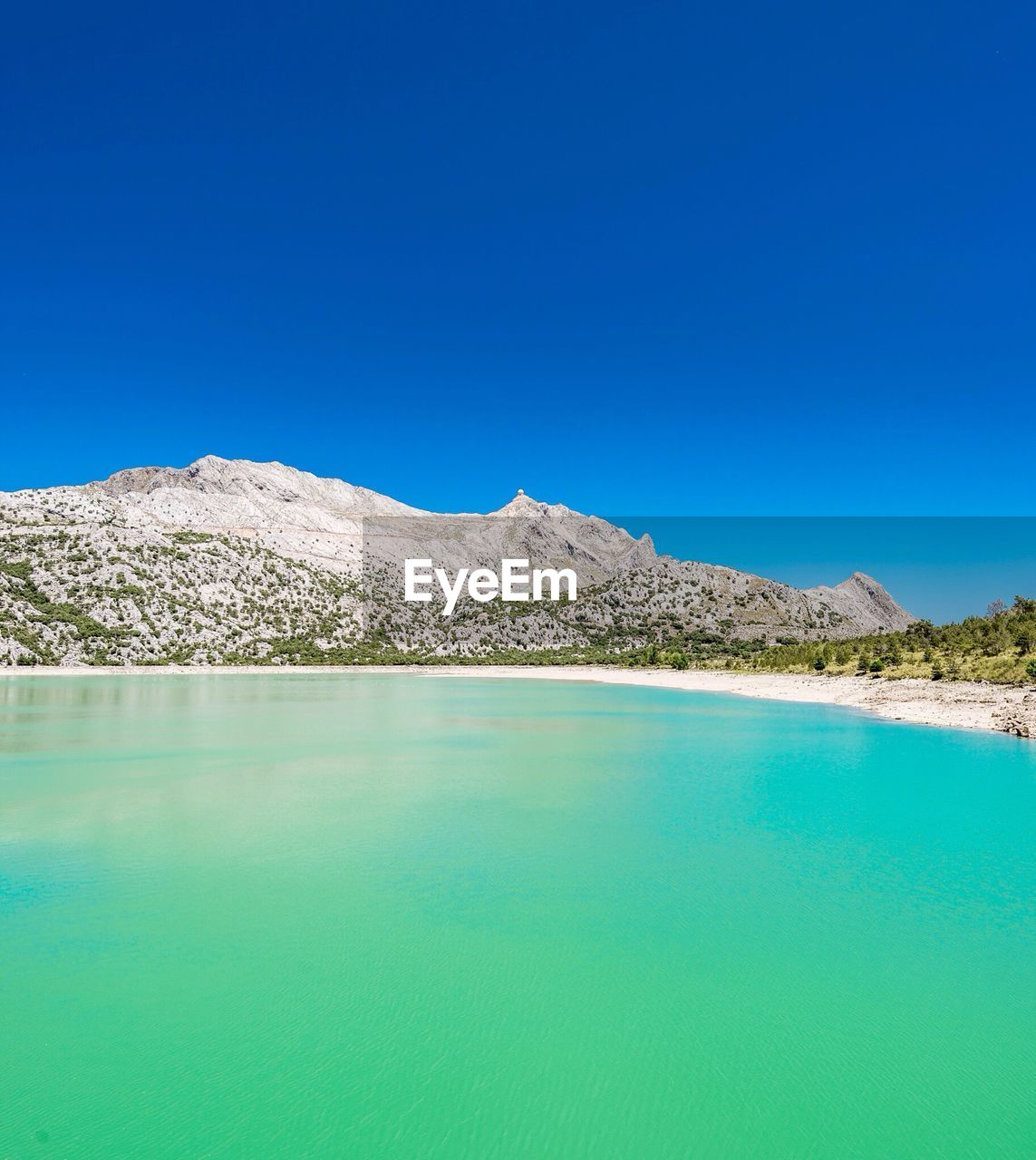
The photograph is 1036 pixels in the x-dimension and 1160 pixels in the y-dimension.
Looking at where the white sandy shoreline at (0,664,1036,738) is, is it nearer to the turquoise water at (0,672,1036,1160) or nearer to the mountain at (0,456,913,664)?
the mountain at (0,456,913,664)

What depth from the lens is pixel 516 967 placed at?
22.5 feet

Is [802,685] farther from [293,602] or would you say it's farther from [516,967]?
[293,602]

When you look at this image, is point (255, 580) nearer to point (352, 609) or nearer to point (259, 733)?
point (352, 609)

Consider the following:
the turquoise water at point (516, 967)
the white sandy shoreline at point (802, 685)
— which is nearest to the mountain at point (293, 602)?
Answer: the white sandy shoreline at point (802, 685)

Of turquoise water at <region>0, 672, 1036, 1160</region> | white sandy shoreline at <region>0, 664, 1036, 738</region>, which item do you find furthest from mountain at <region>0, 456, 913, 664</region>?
turquoise water at <region>0, 672, 1036, 1160</region>

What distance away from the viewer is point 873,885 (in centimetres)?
930

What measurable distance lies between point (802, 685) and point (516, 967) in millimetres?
38170

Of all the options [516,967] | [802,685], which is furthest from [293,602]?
[516,967]

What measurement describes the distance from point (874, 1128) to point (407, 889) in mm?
5523

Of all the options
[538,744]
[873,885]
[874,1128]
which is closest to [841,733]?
[538,744]

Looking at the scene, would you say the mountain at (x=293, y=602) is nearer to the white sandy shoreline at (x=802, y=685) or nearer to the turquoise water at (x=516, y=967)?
the white sandy shoreline at (x=802, y=685)

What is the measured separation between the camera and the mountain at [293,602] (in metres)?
67.5

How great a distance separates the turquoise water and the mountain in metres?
57.3

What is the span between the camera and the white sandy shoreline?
24859 millimetres
